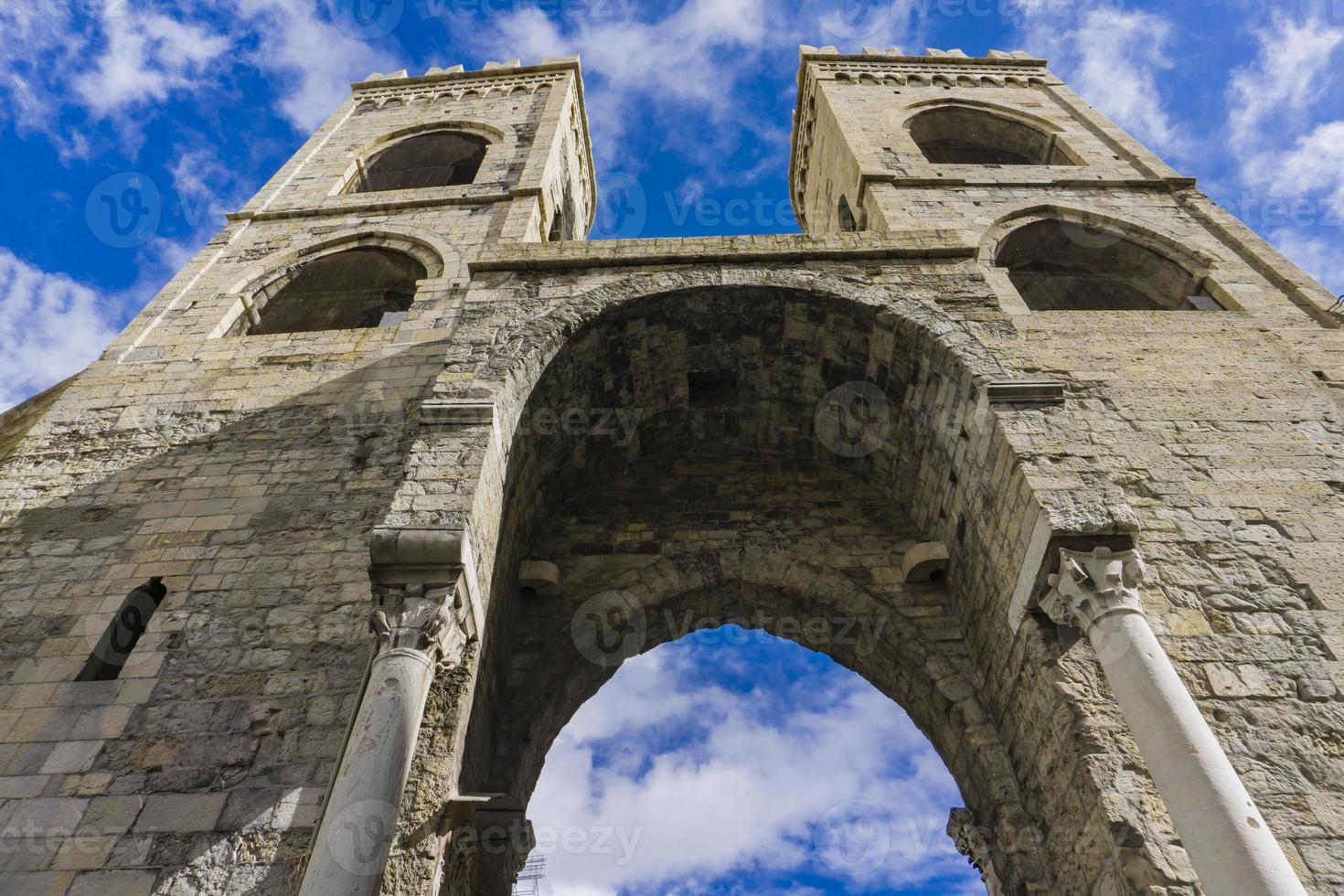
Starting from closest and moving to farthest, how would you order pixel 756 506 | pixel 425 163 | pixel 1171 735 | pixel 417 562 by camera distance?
pixel 1171 735 < pixel 417 562 < pixel 756 506 < pixel 425 163

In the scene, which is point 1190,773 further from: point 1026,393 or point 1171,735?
point 1026,393

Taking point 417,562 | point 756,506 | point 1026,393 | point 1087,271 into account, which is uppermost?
point 1087,271

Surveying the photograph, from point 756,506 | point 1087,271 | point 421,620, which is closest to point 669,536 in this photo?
point 756,506

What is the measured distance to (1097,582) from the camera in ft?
14.5

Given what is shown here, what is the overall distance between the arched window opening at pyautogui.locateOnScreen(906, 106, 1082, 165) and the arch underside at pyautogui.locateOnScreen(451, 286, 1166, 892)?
8.02 metres

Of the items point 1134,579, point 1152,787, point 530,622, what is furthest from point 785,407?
point 1152,787

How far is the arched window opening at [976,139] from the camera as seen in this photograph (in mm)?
13320

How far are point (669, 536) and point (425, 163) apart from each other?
10.2 meters

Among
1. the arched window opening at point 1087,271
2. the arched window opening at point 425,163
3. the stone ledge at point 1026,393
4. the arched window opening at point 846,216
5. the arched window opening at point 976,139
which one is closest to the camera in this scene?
the stone ledge at point 1026,393

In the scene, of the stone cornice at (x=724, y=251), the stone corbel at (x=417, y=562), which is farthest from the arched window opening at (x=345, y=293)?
the stone corbel at (x=417, y=562)

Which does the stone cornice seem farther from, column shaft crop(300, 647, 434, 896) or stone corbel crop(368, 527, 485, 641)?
column shaft crop(300, 647, 434, 896)

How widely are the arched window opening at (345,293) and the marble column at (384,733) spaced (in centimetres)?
602

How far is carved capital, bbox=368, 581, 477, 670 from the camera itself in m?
4.41

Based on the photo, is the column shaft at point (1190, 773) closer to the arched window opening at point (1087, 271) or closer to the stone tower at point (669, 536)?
the stone tower at point (669, 536)
